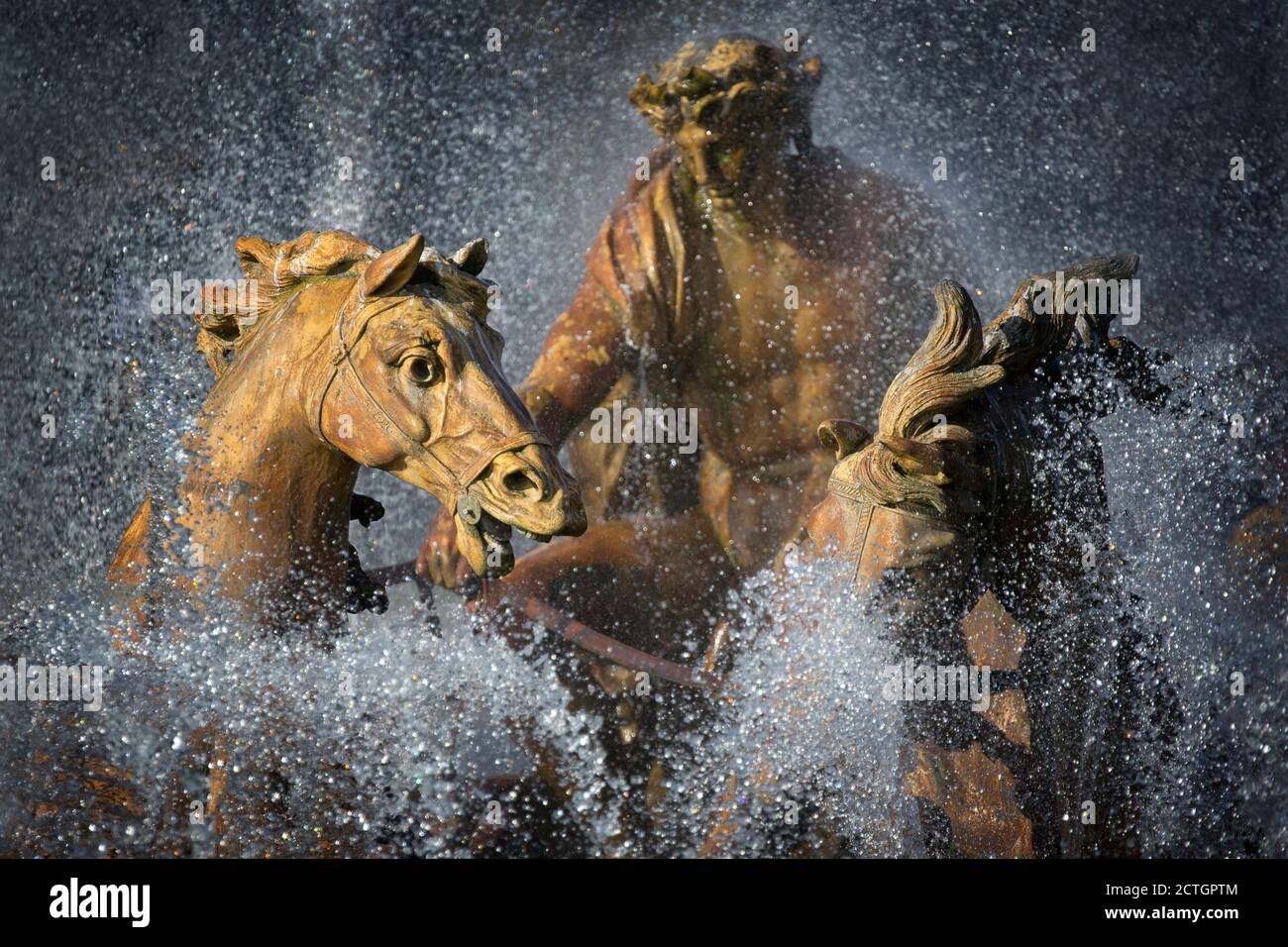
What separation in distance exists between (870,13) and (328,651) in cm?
307

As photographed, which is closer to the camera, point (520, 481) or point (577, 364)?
point (520, 481)

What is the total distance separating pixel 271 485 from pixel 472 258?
1.32 feet

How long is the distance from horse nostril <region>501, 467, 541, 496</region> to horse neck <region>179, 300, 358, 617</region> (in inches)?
10.6

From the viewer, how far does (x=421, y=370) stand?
2.28 m

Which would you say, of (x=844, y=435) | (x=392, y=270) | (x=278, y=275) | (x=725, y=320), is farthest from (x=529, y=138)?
(x=392, y=270)

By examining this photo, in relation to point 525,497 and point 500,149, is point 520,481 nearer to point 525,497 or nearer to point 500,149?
point 525,497

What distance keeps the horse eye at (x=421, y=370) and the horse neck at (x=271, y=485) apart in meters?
0.14

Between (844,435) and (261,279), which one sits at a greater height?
(261,279)

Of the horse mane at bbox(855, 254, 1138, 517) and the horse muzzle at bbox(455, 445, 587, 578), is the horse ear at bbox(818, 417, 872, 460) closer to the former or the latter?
the horse mane at bbox(855, 254, 1138, 517)

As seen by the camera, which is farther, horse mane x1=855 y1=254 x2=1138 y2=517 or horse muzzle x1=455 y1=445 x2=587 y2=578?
horse mane x1=855 y1=254 x2=1138 y2=517

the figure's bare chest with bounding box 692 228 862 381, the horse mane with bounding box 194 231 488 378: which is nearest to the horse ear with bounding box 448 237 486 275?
the horse mane with bounding box 194 231 488 378

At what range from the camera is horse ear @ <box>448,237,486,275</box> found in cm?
245

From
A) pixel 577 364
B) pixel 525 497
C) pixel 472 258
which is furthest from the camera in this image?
pixel 577 364

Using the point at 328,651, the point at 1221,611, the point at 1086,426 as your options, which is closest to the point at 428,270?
the point at 328,651
